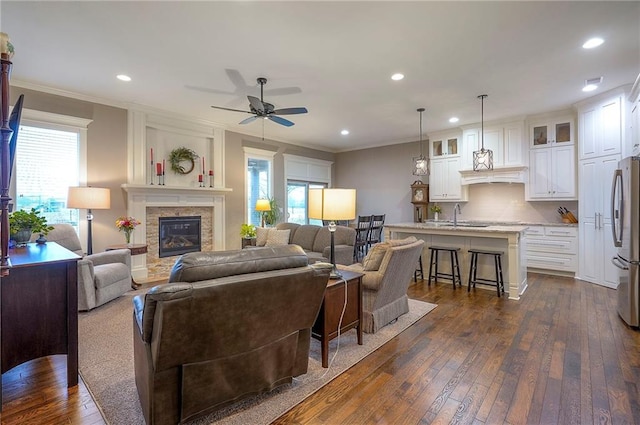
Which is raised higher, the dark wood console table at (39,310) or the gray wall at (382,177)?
the gray wall at (382,177)

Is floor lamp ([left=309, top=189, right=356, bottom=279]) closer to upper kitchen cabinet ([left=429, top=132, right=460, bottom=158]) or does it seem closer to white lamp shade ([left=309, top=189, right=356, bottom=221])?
white lamp shade ([left=309, top=189, right=356, bottom=221])

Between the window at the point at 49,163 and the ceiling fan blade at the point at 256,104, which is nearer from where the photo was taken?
the ceiling fan blade at the point at 256,104

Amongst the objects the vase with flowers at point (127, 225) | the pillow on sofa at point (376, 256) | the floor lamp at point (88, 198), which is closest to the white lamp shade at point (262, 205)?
the vase with flowers at point (127, 225)

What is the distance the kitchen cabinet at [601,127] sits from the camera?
14.5 feet

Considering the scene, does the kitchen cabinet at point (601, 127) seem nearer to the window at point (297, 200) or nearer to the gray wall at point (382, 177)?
the gray wall at point (382, 177)

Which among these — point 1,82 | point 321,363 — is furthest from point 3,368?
point 321,363

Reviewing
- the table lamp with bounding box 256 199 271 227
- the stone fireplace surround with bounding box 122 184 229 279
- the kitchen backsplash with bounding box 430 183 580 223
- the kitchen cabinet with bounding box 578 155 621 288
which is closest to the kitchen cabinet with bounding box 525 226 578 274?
the kitchen cabinet with bounding box 578 155 621 288

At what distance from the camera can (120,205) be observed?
479 cm

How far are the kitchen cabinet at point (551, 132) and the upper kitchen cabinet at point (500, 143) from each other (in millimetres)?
218

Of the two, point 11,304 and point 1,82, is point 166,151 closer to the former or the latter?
point 11,304

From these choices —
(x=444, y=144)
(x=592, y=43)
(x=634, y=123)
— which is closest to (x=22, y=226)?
(x=592, y=43)

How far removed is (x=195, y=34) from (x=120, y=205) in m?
3.15

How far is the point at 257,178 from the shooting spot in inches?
272

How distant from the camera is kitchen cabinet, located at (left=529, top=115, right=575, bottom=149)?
5312 mm
